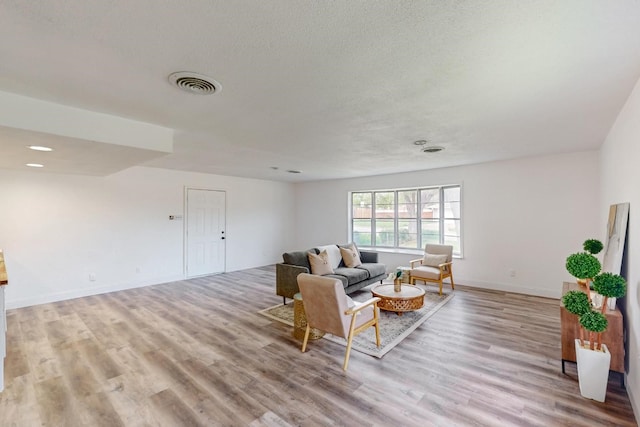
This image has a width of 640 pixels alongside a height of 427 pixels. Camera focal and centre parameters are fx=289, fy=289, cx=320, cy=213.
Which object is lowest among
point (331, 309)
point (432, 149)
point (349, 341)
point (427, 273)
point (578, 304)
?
point (349, 341)

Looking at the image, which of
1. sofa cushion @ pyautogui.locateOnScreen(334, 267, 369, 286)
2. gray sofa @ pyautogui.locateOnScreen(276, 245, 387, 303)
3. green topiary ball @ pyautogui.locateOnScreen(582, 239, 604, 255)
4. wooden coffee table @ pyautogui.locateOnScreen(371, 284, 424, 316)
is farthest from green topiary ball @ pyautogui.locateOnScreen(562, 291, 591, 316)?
sofa cushion @ pyautogui.locateOnScreen(334, 267, 369, 286)

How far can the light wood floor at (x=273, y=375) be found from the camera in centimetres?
209

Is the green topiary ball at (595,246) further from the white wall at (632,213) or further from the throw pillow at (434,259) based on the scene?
the throw pillow at (434,259)

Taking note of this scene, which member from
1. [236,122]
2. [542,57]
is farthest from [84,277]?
[542,57]

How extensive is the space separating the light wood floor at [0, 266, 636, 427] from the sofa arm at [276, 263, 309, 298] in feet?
2.04

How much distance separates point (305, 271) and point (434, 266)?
2.55 meters

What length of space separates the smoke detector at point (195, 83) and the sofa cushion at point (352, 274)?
342 cm

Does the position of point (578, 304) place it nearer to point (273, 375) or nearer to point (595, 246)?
point (595, 246)

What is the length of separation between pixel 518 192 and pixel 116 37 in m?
5.83

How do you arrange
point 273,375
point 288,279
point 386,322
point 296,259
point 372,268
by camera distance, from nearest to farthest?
1. point 273,375
2. point 386,322
3. point 288,279
4. point 296,259
5. point 372,268

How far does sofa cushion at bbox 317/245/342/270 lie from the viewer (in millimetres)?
5213

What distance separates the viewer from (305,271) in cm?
438

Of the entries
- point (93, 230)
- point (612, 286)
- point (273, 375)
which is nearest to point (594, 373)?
point (612, 286)

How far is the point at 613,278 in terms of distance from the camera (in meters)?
2.17
